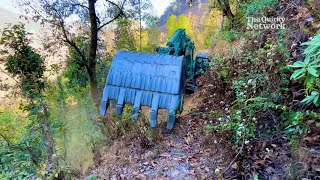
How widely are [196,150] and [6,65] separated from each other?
598 centimetres

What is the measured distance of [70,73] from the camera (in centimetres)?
924

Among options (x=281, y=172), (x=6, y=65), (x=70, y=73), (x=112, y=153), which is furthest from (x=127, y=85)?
(x=70, y=73)

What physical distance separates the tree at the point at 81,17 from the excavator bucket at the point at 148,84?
3.69m

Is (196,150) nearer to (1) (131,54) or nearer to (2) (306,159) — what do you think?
(2) (306,159)

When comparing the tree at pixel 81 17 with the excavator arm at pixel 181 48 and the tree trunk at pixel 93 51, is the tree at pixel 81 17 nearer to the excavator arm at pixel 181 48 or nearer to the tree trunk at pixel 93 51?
the tree trunk at pixel 93 51

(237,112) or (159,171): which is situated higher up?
(237,112)

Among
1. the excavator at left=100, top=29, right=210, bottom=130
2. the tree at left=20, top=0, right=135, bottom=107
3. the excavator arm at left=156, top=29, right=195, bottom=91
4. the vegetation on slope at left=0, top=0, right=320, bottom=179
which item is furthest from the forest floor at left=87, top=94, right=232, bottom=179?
the tree at left=20, top=0, right=135, bottom=107

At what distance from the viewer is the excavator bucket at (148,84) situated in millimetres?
4043

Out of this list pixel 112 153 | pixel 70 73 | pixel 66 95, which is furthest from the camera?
pixel 70 73

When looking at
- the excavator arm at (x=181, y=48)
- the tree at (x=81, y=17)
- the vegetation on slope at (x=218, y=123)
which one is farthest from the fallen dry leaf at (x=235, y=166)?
the tree at (x=81, y=17)

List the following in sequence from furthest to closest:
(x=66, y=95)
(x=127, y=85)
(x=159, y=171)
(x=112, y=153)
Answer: (x=66, y=95), (x=127, y=85), (x=112, y=153), (x=159, y=171)

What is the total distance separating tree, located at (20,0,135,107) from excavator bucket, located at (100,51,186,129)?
369cm

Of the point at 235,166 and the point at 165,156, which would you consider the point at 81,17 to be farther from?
the point at 235,166

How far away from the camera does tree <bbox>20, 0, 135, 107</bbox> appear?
7863mm
